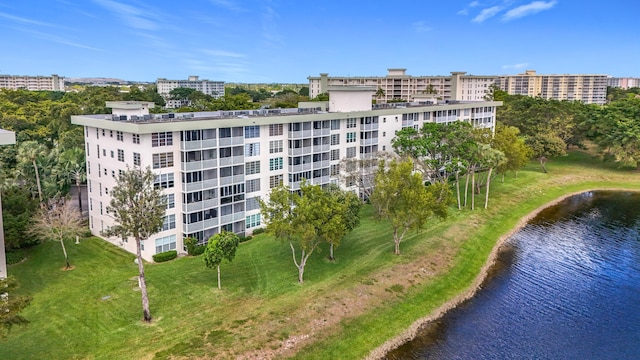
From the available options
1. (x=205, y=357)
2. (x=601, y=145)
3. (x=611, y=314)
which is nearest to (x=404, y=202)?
(x=611, y=314)

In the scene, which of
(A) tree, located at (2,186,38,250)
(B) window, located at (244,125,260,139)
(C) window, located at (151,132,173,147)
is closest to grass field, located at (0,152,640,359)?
(A) tree, located at (2,186,38,250)

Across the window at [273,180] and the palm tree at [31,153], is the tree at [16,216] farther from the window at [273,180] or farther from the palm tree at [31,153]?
the window at [273,180]

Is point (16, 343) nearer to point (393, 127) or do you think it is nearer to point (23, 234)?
point (23, 234)

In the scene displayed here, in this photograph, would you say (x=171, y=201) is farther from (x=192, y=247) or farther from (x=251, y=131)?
(x=251, y=131)

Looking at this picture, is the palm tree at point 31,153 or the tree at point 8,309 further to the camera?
the palm tree at point 31,153

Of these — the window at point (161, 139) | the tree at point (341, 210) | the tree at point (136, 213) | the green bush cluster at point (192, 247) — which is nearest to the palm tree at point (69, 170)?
the window at point (161, 139)

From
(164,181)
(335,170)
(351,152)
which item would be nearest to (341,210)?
(164,181)

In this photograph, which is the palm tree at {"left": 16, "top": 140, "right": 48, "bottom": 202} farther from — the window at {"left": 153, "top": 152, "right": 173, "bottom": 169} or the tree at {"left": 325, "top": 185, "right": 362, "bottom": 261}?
the tree at {"left": 325, "top": 185, "right": 362, "bottom": 261}
